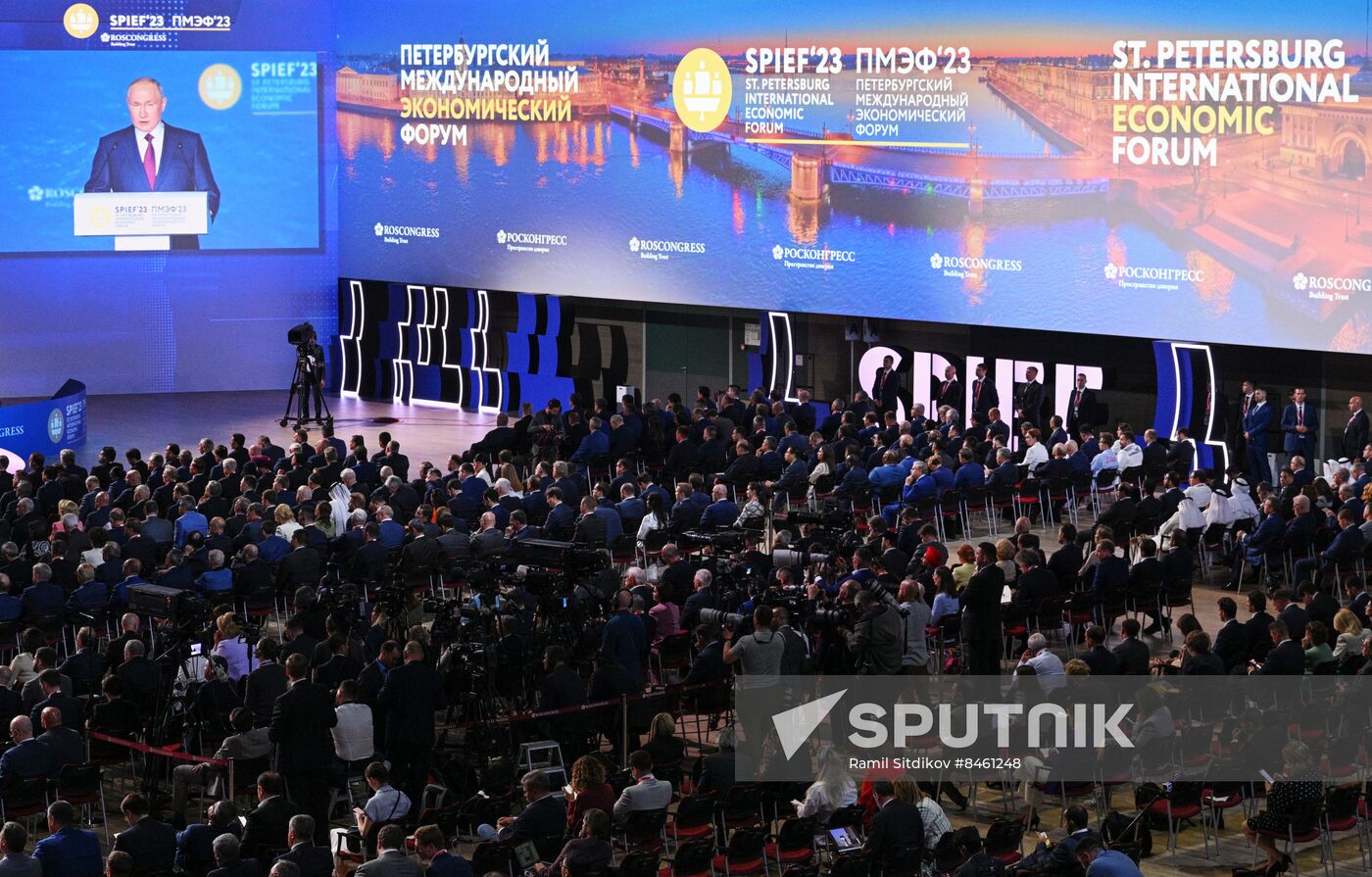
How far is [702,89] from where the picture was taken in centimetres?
2917

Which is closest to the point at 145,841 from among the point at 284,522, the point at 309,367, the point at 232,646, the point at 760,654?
the point at 232,646

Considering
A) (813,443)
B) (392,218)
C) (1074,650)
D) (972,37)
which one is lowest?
(1074,650)

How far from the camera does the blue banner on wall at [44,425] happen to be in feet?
82.8

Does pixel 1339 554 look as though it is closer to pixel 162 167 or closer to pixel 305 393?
pixel 305 393

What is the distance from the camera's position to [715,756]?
471 inches

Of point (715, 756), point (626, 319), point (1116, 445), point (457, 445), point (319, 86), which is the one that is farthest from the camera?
point (319, 86)

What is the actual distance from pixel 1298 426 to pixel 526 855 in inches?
596

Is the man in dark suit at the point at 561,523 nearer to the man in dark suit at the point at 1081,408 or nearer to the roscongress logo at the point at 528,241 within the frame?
the man in dark suit at the point at 1081,408

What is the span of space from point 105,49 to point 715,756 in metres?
24.7

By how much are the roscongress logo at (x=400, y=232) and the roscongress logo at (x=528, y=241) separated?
154cm

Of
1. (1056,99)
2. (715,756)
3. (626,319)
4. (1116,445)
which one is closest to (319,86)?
(626,319)

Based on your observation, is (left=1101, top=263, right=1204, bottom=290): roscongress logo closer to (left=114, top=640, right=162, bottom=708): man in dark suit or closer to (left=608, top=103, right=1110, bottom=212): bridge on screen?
(left=608, top=103, right=1110, bottom=212): bridge on screen

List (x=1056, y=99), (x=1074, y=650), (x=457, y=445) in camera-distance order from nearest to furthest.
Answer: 1. (x=1074, y=650)
2. (x=1056, y=99)
3. (x=457, y=445)

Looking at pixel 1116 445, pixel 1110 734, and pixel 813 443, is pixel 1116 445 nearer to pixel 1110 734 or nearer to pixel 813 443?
pixel 813 443
